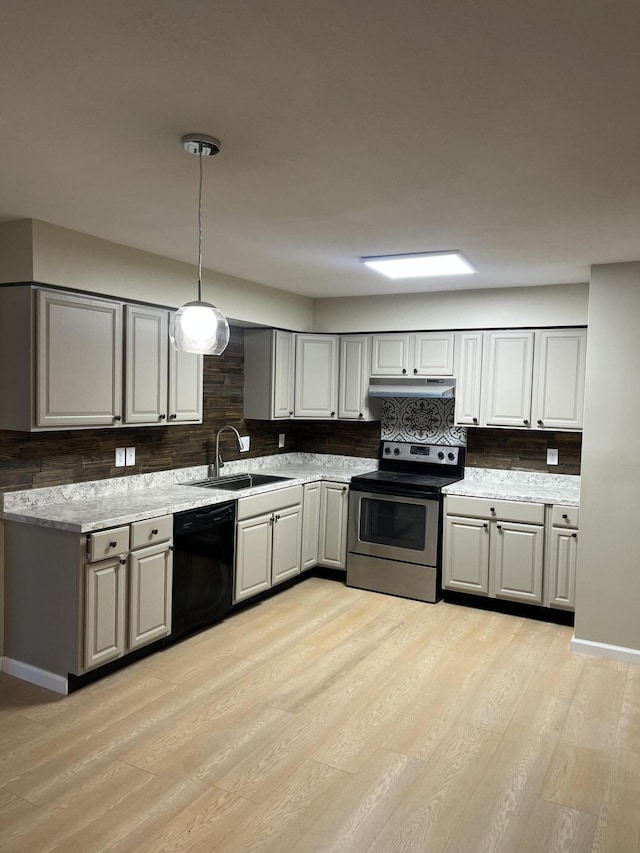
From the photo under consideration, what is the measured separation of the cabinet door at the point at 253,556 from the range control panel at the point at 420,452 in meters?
1.42

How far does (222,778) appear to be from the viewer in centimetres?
257

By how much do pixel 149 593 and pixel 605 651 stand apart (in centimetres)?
271

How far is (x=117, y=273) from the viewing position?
3621 mm

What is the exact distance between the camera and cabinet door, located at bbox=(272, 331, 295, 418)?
5.16m

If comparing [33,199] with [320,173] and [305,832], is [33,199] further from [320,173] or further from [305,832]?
[305,832]

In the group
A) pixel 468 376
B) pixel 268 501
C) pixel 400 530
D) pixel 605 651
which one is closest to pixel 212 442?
pixel 268 501

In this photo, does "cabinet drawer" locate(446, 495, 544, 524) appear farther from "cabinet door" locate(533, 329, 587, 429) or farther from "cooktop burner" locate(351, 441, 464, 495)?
"cabinet door" locate(533, 329, 587, 429)

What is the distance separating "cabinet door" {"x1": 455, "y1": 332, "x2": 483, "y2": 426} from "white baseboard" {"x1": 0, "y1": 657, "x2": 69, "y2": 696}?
10.5 ft

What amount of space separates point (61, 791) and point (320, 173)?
255cm

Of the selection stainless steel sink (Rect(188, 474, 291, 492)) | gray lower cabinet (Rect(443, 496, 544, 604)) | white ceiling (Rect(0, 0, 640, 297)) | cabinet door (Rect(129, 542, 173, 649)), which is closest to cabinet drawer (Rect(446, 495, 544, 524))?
gray lower cabinet (Rect(443, 496, 544, 604))

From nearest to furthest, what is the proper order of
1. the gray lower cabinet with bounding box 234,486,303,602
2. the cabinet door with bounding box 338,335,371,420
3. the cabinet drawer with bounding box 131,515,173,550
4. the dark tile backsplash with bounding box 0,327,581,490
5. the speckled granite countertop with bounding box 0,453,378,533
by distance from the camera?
the speckled granite countertop with bounding box 0,453,378,533 < the cabinet drawer with bounding box 131,515,173,550 < the dark tile backsplash with bounding box 0,327,581,490 < the gray lower cabinet with bounding box 234,486,303,602 < the cabinet door with bounding box 338,335,371,420

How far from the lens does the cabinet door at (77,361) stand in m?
3.23

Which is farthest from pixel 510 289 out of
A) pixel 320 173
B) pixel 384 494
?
pixel 320 173

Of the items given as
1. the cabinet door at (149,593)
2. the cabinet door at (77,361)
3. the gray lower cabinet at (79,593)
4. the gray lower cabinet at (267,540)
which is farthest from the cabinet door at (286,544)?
the cabinet door at (77,361)
